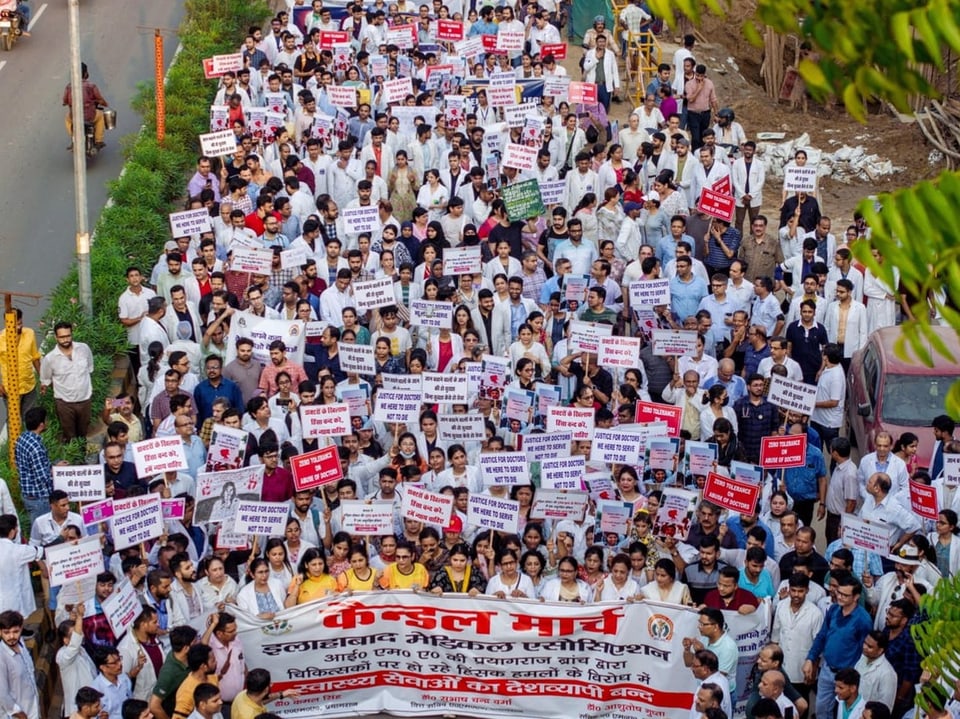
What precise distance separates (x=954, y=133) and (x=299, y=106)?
10115 millimetres

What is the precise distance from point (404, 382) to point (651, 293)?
3.00m

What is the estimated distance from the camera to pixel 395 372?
15.5 meters

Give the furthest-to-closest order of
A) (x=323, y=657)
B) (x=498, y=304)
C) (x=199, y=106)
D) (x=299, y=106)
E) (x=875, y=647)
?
(x=199, y=106)
(x=299, y=106)
(x=498, y=304)
(x=323, y=657)
(x=875, y=647)

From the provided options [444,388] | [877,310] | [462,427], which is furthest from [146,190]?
[877,310]

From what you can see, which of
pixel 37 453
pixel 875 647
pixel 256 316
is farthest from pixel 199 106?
pixel 875 647

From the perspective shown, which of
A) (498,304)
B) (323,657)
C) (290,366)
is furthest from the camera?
(498,304)

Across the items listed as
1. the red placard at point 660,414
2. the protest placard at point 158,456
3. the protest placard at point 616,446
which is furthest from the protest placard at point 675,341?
Answer: the protest placard at point 158,456

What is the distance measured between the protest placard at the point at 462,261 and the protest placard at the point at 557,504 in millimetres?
3680

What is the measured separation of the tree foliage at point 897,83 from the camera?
4.83 m

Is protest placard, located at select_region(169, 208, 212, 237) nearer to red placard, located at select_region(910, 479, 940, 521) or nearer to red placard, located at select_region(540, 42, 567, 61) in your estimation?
red placard, located at select_region(540, 42, 567, 61)

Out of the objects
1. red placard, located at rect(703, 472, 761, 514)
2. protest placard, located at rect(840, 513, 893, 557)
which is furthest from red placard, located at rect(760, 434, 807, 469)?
protest placard, located at rect(840, 513, 893, 557)

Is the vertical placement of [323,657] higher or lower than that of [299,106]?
lower

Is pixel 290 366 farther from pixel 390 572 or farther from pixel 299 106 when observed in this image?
pixel 299 106

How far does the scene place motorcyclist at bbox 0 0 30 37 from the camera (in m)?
28.0
